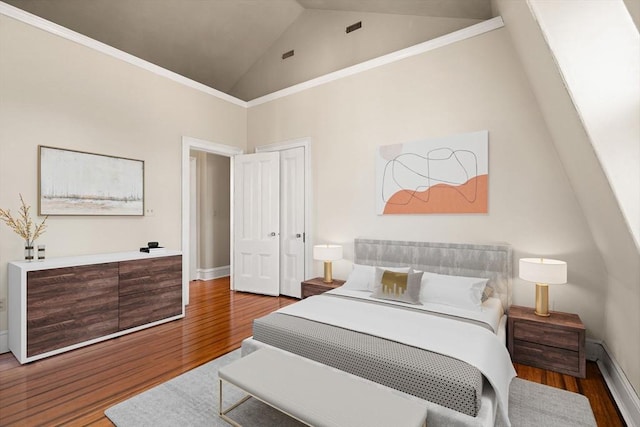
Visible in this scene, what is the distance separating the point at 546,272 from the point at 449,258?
904 millimetres

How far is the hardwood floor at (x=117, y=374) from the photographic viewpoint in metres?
1.99

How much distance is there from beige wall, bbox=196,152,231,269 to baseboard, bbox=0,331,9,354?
125 inches

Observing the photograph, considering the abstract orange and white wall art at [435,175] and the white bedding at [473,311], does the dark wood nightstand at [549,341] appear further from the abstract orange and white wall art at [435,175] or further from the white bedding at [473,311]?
the abstract orange and white wall art at [435,175]

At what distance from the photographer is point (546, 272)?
2.53 metres

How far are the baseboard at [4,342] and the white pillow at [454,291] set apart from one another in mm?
3782

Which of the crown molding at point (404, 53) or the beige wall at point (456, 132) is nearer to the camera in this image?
the beige wall at point (456, 132)

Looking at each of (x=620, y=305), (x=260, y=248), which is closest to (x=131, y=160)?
(x=260, y=248)

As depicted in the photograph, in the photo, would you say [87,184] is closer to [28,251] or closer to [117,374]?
[28,251]

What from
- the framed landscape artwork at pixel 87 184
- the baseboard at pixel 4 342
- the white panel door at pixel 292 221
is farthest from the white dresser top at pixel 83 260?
the white panel door at pixel 292 221

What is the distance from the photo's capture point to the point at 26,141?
9.66ft

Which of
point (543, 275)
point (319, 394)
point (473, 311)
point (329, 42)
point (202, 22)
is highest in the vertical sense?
point (202, 22)

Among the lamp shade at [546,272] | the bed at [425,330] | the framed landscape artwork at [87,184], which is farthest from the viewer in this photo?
the framed landscape artwork at [87,184]

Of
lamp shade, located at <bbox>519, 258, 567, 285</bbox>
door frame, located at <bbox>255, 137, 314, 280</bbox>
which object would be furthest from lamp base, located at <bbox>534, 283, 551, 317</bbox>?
door frame, located at <bbox>255, 137, 314, 280</bbox>

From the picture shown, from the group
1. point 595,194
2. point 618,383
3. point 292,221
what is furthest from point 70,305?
point 618,383
